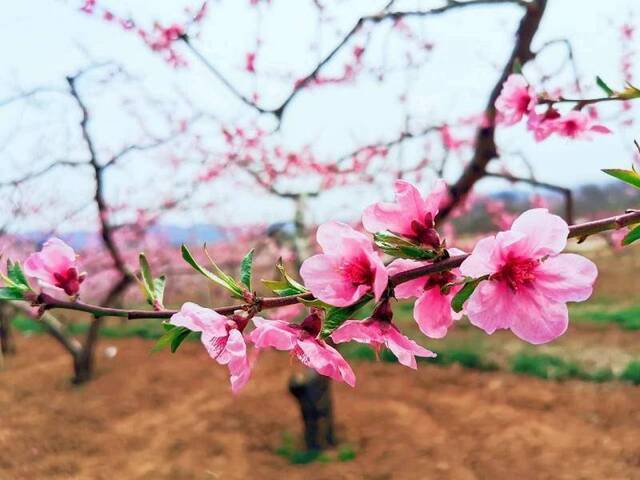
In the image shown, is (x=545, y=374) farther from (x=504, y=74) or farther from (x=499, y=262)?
(x=499, y=262)

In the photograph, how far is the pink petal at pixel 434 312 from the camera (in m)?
1.00

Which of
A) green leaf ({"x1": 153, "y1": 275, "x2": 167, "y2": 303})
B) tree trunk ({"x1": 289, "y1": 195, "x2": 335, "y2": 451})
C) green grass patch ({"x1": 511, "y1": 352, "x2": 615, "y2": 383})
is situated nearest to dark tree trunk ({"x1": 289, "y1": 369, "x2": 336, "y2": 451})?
tree trunk ({"x1": 289, "y1": 195, "x2": 335, "y2": 451})

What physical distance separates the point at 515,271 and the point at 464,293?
0.25 feet

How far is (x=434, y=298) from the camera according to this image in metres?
1.01

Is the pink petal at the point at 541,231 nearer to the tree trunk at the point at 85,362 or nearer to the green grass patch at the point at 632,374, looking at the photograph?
the green grass patch at the point at 632,374

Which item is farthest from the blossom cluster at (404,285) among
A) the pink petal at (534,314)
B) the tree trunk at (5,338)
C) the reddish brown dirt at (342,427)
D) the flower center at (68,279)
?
the tree trunk at (5,338)

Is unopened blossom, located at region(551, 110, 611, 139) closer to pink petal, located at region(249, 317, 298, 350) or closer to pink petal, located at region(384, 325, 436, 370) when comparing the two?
pink petal, located at region(384, 325, 436, 370)

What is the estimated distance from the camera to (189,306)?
3.08 feet

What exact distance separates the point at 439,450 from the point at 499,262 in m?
3.44

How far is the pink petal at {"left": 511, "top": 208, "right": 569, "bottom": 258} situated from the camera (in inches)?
33.7

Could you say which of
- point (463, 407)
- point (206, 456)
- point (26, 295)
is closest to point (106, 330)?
point (206, 456)

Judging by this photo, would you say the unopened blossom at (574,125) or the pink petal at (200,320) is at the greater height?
the unopened blossom at (574,125)

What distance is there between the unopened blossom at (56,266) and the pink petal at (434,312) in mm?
613

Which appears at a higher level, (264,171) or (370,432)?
(264,171)
